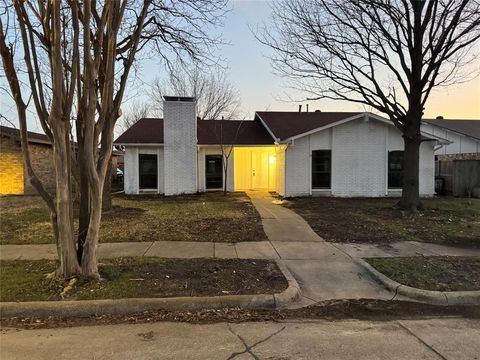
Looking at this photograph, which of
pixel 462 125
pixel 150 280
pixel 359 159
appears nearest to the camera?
pixel 150 280

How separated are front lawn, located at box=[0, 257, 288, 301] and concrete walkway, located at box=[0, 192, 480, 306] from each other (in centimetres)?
49

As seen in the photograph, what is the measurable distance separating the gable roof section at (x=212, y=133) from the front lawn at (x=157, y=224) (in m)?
6.91

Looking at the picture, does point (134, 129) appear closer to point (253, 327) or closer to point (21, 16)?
point (21, 16)

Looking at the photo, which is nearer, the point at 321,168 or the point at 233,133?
the point at 321,168

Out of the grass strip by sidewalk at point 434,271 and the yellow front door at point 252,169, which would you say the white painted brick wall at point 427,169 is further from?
the grass strip by sidewalk at point 434,271

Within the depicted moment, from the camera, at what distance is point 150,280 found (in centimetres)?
634

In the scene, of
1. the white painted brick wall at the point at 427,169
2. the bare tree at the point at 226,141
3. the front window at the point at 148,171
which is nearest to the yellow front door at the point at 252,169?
the bare tree at the point at 226,141

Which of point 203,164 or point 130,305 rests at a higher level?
point 203,164

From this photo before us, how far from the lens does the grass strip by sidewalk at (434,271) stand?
648 cm

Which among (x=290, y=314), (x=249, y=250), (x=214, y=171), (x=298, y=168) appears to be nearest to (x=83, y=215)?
(x=249, y=250)

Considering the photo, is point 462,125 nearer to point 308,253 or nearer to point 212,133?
point 212,133

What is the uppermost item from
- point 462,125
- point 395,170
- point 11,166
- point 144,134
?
point 462,125

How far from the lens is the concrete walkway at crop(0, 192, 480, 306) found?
652 cm

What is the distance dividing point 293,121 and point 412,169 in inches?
405
